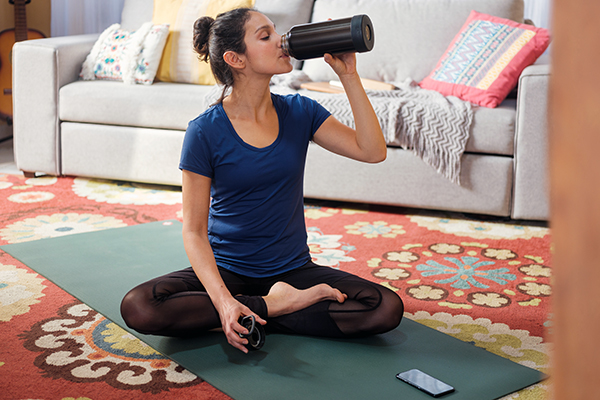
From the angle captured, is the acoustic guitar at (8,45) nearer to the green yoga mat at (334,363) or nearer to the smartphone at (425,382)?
the green yoga mat at (334,363)

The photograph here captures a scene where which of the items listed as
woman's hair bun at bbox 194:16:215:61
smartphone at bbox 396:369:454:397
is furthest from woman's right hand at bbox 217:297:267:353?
woman's hair bun at bbox 194:16:215:61

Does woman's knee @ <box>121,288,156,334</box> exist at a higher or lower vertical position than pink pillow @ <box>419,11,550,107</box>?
lower

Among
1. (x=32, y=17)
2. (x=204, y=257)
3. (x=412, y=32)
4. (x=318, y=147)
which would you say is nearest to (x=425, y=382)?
(x=204, y=257)

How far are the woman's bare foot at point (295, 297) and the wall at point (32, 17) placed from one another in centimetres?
323

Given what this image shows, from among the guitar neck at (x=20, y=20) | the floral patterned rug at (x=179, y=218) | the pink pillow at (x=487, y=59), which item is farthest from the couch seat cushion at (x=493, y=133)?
the guitar neck at (x=20, y=20)

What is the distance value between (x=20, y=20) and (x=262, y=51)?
2.89 metres

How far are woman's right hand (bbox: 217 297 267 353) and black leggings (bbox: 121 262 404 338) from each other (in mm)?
64

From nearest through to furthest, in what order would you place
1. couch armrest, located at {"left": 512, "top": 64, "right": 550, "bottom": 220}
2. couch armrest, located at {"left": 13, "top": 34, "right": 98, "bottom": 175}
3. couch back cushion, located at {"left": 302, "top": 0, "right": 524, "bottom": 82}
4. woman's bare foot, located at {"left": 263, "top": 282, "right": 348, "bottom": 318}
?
woman's bare foot, located at {"left": 263, "top": 282, "right": 348, "bottom": 318}, couch armrest, located at {"left": 512, "top": 64, "right": 550, "bottom": 220}, couch armrest, located at {"left": 13, "top": 34, "right": 98, "bottom": 175}, couch back cushion, located at {"left": 302, "top": 0, "right": 524, "bottom": 82}

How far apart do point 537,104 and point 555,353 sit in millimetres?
2379

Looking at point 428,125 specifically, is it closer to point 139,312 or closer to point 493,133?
point 493,133

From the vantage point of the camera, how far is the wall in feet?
12.9

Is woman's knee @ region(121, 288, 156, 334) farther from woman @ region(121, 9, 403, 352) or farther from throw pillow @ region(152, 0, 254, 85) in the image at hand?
throw pillow @ region(152, 0, 254, 85)

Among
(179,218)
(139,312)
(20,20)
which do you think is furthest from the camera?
(20,20)

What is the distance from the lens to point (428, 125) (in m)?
2.43
